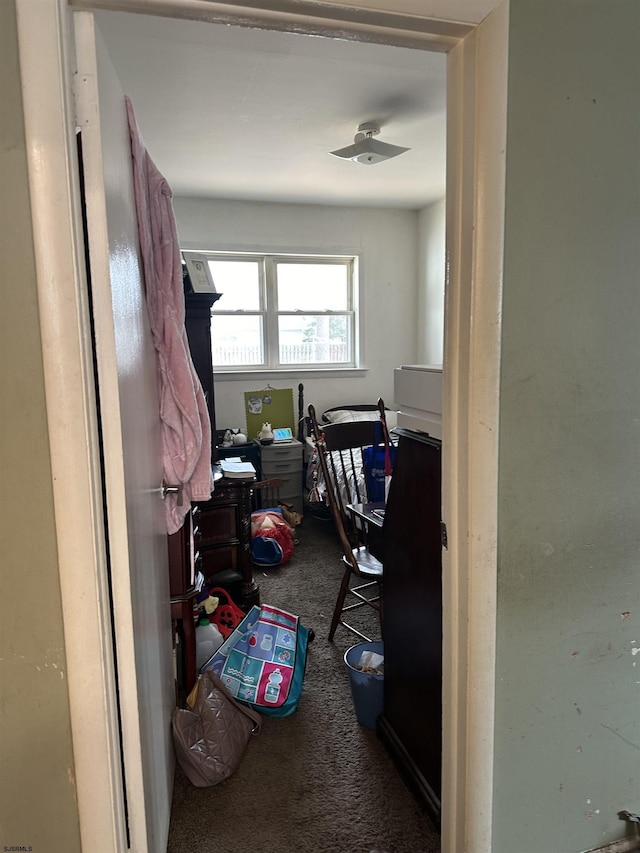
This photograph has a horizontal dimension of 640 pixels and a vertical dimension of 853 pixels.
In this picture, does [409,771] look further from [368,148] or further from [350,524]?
[368,148]

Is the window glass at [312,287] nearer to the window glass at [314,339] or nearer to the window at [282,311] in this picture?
the window at [282,311]

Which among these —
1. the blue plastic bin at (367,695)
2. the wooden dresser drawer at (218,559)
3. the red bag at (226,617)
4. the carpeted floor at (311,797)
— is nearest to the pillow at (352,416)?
the wooden dresser drawer at (218,559)

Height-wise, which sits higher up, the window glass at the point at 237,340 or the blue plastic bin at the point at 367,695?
the window glass at the point at 237,340

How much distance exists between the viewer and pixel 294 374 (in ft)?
16.6

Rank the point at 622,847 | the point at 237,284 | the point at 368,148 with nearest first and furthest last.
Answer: the point at 622,847
the point at 368,148
the point at 237,284

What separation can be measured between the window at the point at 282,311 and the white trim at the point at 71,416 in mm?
4043

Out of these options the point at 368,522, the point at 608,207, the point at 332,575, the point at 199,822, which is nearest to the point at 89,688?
the point at 199,822

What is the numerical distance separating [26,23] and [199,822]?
1.94 meters

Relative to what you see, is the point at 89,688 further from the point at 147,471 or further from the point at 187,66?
the point at 187,66

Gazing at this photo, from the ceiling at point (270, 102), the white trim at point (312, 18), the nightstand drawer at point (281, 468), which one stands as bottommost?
the nightstand drawer at point (281, 468)

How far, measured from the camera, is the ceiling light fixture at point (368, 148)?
122 inches

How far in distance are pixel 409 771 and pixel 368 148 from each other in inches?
117

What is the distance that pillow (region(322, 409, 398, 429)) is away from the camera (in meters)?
4.77

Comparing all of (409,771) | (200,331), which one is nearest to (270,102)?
(200,331)
